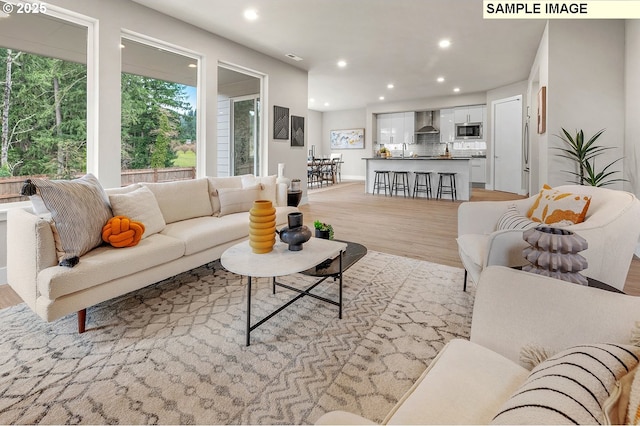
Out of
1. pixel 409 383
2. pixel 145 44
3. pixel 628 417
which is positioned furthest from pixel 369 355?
pixel 145 44

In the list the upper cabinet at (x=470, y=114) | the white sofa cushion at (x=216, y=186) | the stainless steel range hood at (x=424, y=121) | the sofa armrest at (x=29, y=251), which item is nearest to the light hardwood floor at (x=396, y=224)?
the sofa armrest at (x=29, y=251)

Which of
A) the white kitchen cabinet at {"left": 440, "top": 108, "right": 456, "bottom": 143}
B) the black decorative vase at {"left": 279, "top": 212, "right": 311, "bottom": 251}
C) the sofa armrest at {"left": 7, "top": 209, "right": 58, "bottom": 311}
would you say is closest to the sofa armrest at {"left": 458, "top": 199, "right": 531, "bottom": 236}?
the black decorative vase at {"left": 279, "top": 212, "right": 311, "bottom": 251}

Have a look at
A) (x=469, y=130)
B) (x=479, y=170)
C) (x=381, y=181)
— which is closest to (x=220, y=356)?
(x=381, y=181)

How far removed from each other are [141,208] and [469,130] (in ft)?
31.8

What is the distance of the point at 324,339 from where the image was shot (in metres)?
1.94

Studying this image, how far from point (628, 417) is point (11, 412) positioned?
205 cm

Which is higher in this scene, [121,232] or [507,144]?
[507,144]

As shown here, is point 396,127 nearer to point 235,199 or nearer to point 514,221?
point 235,199

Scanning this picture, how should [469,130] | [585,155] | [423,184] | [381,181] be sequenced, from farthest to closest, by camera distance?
1. [469,130]
2. [381,181]
3. [423,184]
4. [585,155]

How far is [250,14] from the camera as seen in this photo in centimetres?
419

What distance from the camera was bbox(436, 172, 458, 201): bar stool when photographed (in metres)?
7.88

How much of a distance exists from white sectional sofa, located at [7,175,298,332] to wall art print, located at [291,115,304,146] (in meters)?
2.88

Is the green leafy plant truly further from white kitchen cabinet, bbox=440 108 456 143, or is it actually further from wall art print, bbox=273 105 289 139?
white kitchen cabinet, bbox=440 108 456 143

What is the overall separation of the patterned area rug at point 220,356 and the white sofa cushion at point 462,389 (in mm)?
590
